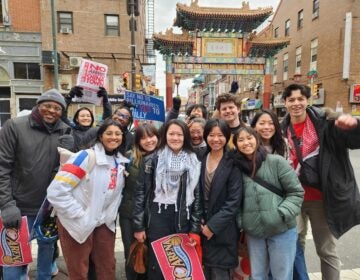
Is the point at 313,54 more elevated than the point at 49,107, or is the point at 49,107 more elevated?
the point at 313,54

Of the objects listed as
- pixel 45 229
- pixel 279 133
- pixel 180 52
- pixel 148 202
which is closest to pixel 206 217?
pixel 148 202

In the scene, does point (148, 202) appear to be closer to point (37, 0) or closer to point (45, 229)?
point (45, 229)

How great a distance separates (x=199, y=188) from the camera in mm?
2518

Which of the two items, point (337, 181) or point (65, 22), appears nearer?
point (337, 181)

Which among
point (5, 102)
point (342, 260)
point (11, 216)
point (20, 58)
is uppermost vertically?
point (20, 58)

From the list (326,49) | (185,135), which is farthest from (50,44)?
(326,49)

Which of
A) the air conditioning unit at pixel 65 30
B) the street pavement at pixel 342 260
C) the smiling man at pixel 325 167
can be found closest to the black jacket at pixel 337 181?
the smiling man at pixel 325 167

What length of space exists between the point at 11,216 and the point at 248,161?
215 cm

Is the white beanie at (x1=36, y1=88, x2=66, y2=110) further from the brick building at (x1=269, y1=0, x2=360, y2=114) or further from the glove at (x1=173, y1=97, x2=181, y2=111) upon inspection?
the brick building at (x1=269, y1=0, x2=360, y2=114)

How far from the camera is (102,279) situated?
2.56 meters

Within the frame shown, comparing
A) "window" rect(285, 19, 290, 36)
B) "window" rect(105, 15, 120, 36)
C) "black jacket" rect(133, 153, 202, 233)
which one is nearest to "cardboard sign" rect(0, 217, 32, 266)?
"black jacket" rect(133, 153, 202, 233)

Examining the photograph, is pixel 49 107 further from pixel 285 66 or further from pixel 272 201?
pixel 285 66

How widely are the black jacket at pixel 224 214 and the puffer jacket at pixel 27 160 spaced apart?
5.26 feet

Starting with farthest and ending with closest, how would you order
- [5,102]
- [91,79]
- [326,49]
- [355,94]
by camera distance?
[326,49]
[355,94]
[5,102]
[91,79]
